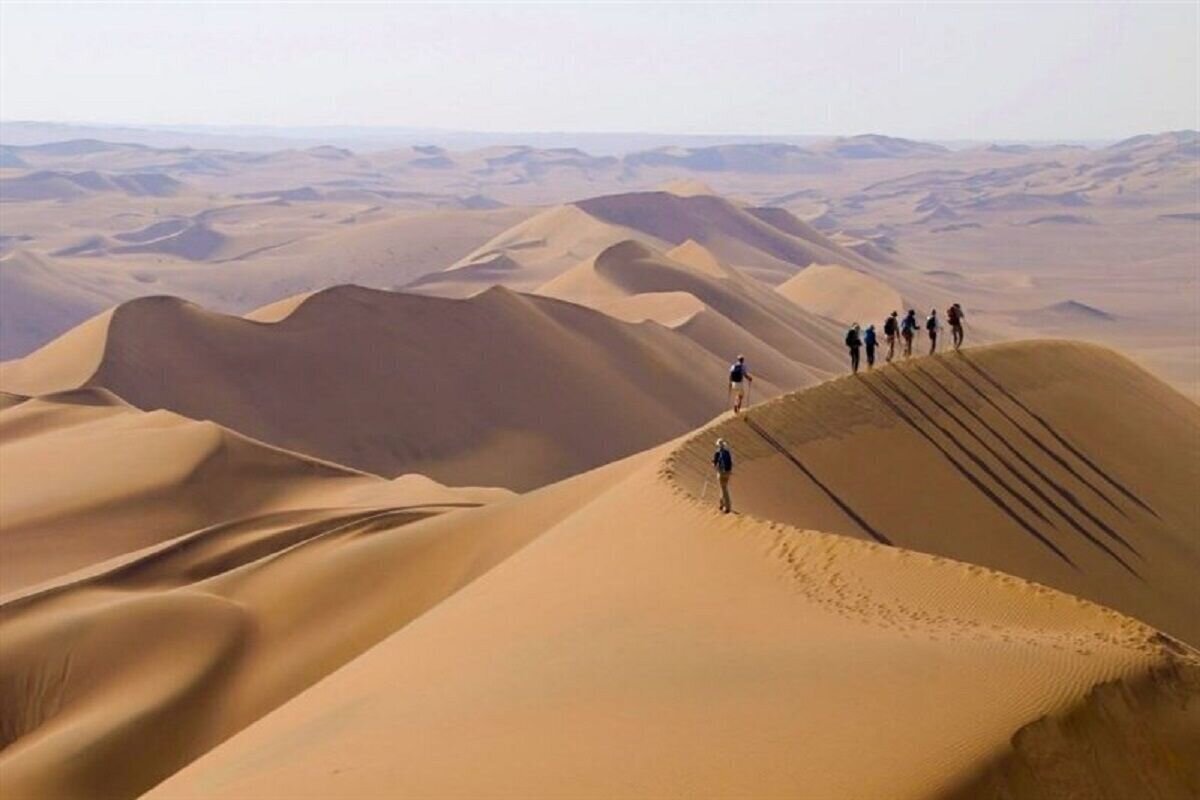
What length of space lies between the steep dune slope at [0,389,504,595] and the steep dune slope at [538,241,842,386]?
2695cm

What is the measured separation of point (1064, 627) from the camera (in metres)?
9.00

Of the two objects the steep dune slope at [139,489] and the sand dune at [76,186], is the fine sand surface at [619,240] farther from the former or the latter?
the steep dune slope at [139,489]

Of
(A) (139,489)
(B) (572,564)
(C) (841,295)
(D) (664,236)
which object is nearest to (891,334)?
(B) (572,564)

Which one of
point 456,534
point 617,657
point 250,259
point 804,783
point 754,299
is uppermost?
point 804,783

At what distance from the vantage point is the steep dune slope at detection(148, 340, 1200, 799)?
22.5ft

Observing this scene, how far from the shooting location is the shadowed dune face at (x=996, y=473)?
15.9 meters

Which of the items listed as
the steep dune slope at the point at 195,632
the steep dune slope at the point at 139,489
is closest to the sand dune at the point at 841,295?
the steep dune slope at the point at 139,489

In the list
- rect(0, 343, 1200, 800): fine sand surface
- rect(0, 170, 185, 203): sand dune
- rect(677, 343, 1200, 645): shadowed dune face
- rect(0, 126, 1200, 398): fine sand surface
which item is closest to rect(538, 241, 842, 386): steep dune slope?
rect(0, 126, 1200, 398): fine sand surface

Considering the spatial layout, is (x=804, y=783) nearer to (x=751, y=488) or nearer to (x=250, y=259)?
(x=751, y=488)

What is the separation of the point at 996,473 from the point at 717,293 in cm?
3809

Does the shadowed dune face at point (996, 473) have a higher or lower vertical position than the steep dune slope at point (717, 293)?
higher

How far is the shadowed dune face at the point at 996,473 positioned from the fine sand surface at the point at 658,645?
72 millimetres

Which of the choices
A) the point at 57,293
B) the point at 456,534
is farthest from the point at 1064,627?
the point at 57,293

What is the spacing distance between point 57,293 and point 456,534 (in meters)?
67.0
